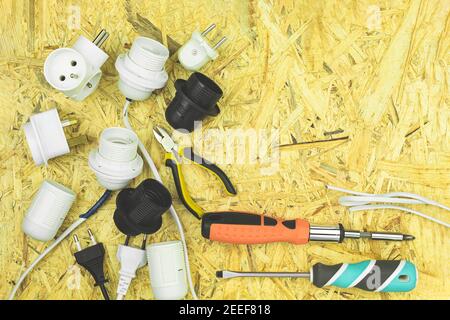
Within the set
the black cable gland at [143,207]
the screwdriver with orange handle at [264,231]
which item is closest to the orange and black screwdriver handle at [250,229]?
the screwdriver with orange handle at [264,231]

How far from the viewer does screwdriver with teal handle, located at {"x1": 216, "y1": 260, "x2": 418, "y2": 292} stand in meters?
1.15

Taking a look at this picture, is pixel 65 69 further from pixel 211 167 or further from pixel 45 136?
pixel 211 167

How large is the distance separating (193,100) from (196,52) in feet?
0.37

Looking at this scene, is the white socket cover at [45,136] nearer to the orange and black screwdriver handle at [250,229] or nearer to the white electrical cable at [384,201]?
the orange and black screwdriver handle at [250,229]

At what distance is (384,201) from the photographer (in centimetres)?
120

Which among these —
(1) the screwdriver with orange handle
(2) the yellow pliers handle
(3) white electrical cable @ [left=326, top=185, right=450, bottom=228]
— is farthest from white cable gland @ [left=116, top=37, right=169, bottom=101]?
(3) white electrical cable @ [left=326, top=185, right=450, bottom=228]

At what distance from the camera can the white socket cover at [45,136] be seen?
1.17 m

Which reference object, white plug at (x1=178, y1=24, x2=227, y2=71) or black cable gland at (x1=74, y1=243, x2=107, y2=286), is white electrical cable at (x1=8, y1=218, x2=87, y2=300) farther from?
white plug at (x1=178, y1=24, x2=227, y2=71)

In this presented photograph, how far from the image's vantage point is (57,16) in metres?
1.26

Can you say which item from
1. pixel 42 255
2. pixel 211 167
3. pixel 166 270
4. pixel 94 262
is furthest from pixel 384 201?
pixel 42 255

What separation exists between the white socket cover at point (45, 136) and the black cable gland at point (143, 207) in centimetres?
17

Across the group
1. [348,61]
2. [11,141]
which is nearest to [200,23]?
[348,61]

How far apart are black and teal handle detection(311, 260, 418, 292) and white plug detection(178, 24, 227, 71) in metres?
0.50
